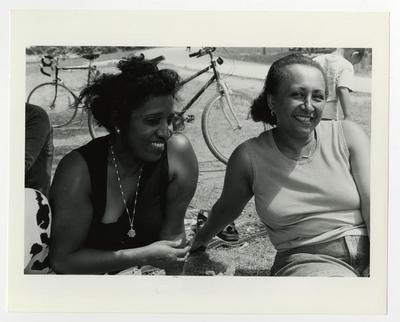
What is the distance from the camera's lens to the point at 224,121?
301cm

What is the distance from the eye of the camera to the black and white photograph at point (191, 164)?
3.00m

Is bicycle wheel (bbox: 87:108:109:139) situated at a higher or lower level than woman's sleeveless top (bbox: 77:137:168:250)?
higher

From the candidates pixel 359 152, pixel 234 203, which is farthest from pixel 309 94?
pixel 234 203

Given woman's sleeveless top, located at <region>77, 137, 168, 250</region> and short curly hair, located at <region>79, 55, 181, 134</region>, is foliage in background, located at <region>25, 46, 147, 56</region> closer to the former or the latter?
short curly hair, located at <region>79, 55, 181, 134</region>

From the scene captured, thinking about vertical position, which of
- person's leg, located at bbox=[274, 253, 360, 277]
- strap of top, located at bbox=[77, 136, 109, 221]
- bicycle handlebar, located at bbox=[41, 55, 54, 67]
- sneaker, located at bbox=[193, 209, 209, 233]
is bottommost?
person's leg, located at bbox=[274, 253, 360, 277]

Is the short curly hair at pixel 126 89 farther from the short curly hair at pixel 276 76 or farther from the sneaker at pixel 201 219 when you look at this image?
the sneaker at pixel 201 219

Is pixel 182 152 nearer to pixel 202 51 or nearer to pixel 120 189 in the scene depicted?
pixel 120 189

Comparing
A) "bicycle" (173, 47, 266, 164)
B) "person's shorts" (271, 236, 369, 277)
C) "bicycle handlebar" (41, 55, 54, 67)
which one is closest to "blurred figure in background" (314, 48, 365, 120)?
"bicycle" (173, 47, 266, 164)

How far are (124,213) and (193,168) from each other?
0.28 meters

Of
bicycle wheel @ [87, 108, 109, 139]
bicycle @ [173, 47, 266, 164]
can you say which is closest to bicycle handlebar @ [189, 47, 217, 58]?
bicycle @ [173, 47, 266, 164]

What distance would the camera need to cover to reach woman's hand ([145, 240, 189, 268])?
3006 millimetres

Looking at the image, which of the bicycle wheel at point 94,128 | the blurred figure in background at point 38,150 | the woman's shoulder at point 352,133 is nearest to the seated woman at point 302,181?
the woman's shoulder at point 352,133

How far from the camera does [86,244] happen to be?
301 centimetres

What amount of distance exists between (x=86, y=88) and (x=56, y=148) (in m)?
0.22
